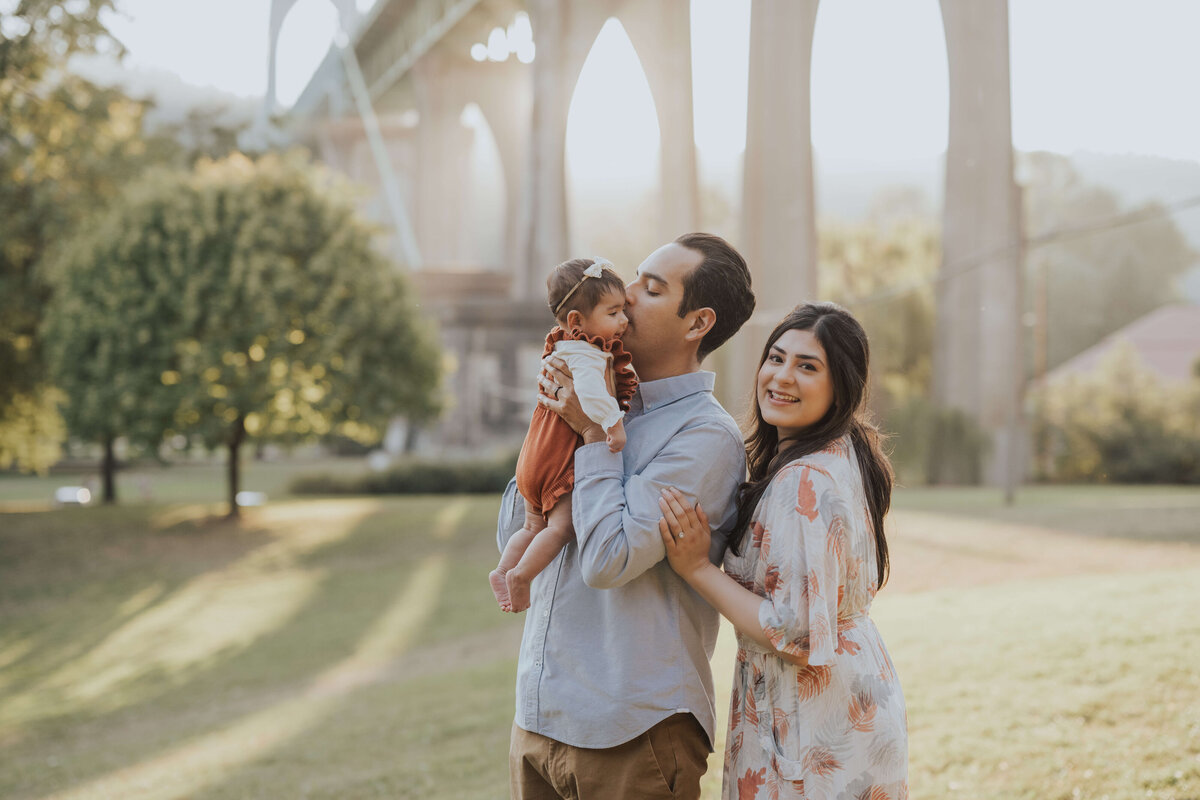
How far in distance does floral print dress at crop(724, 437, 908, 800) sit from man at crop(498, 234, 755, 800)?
131 millimetres

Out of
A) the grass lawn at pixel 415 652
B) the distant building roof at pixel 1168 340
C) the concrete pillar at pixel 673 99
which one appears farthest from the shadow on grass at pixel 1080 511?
the distant building roof at pixel 1168 340

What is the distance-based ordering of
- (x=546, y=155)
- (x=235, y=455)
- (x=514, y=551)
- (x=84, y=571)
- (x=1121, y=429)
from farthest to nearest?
(x=546, y=155) → (x=1121, y=429) → (x=235, y=455) → (x=84, y=571) → (x=514, y=551)

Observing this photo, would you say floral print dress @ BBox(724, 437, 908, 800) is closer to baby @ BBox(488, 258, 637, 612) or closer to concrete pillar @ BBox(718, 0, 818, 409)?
baby @ BBox(488, 258, 637, 612)

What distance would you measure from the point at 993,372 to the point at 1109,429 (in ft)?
20.0

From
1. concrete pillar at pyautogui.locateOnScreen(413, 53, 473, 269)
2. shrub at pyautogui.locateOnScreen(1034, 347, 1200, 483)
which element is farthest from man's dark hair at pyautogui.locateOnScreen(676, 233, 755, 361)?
concrete pillar at pyautogui.locateOnScreen(413, 53, 473, 269)

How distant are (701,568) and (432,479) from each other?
23438 millimetres

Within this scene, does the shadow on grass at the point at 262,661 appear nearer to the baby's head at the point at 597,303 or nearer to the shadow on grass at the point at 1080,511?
the baby's head at the point at 597,303

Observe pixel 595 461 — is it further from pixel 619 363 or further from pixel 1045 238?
pixel 1045 238

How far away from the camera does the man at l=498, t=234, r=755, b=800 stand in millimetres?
2328

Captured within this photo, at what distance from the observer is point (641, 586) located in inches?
95.2

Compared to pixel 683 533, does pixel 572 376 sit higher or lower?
higher

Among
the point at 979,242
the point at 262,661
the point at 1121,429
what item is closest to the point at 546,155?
the point at 979,242

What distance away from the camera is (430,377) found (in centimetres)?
2014

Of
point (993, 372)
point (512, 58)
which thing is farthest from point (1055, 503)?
point (512, 58)
